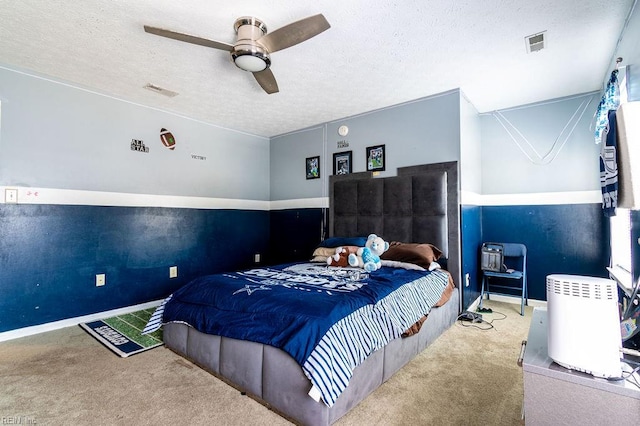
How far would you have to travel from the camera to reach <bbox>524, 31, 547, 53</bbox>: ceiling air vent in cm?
242

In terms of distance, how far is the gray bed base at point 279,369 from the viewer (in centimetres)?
162

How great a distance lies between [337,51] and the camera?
263 centimetres

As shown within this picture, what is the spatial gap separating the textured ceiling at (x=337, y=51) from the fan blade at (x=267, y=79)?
0.80ft

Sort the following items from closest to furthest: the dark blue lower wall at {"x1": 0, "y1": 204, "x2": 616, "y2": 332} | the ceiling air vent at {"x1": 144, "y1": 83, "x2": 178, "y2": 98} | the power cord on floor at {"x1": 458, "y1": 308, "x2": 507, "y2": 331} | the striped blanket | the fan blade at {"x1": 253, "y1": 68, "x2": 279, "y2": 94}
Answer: the striped blanket
the fan blade at {"x1": 253, "y1": 68, "x2": 279, "y2": 94}
the dark blue lower wall at {"x1": 0, "y1": 204, "x2": 616, "y2": 332}
the power cord on floor at {"x1": 458, "y1": 308, "x2": 507, "y2": 331}
the ceiling air vent at {"x1": 144, "y1": 83, "x2": 178, "y2": 98}

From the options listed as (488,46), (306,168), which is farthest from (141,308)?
(488,46)

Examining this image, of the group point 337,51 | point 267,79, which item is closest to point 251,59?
point 267,79

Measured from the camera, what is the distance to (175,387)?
2014 mm

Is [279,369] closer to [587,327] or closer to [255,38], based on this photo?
[587,327]

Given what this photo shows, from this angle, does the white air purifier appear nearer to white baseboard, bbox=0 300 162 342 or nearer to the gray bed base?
the gray bed base

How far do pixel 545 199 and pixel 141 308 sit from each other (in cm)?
520

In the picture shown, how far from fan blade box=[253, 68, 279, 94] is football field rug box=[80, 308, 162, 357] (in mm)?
2494

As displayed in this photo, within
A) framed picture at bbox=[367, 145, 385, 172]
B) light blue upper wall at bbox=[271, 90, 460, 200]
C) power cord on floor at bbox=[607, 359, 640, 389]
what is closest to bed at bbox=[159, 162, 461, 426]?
light blue upper wall at bbox=[271, 90, 460, 200]

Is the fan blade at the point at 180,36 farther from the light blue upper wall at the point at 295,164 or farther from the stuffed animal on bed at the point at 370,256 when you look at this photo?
the light blue upper wall at the point at 295,164

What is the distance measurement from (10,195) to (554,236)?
19.3 ft
